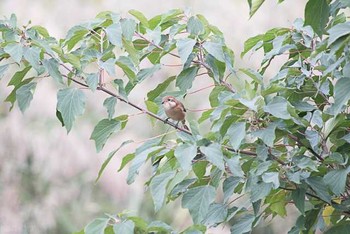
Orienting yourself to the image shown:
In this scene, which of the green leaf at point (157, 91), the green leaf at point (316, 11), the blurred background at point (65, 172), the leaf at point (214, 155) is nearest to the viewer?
the green leaf at point (316, 11)

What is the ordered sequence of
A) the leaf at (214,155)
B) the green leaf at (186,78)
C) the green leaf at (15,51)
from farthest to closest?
the green leaf at (186,78), the green leaf at (15,51), the leaf at (214,155)

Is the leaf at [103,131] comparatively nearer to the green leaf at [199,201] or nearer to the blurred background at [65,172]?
the green leaf at [199,201]

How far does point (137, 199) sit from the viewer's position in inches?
176

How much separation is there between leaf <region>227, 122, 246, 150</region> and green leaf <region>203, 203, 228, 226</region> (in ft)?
0.69

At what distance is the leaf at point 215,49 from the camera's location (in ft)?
4.80

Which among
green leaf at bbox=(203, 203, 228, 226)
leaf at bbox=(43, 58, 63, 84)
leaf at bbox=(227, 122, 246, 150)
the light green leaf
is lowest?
green leaf at bbox=(203, 203, 228, 226)

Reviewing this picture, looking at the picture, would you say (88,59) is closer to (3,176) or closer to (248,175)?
(248,175)

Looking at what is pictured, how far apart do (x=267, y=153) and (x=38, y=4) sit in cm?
498

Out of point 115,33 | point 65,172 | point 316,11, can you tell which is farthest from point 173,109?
point 65,172

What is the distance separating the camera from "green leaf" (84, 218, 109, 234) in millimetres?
1321

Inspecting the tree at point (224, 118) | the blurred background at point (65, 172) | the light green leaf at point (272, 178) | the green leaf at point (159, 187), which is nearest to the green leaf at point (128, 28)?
the tree at point (224, 118)

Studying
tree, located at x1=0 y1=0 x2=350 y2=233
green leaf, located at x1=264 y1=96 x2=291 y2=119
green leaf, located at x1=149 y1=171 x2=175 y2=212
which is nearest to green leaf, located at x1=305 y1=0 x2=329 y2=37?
tree, located at x1=0 y1=0 x2=350 y2=233

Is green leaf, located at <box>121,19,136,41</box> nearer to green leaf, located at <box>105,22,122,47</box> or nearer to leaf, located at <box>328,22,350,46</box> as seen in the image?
green leaf, located at <box>105,22,122,47</box>

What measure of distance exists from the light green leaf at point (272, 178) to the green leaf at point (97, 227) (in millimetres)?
283
